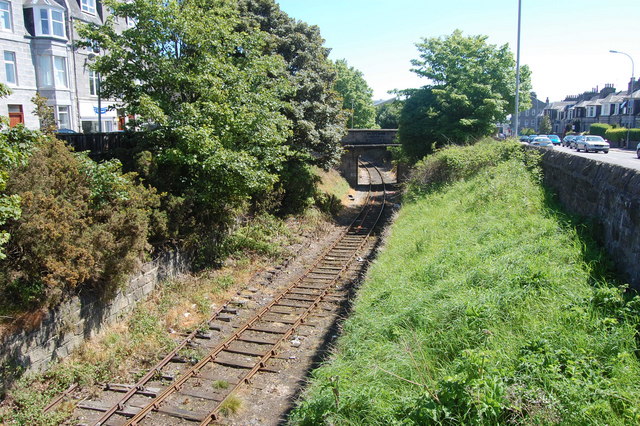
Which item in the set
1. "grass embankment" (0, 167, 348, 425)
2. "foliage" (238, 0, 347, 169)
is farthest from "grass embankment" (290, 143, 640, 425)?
"foliage" (238, 0, 347, 169)

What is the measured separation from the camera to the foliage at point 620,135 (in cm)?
4612

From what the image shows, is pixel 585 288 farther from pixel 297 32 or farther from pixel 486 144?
pixel 297 32

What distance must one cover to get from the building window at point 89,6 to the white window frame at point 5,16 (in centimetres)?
637

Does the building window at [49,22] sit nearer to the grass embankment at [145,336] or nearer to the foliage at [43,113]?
the foliage at [43,113]

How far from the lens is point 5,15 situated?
87.0 feet

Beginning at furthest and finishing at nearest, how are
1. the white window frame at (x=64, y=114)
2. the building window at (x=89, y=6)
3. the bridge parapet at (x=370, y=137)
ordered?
the bridge parapet at (x=370, y=137), the building window at (x=89, y=6), the white window frame at (x=64, y=114)

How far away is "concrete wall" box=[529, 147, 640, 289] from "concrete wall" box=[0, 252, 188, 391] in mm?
10297

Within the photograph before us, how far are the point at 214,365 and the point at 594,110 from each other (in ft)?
247

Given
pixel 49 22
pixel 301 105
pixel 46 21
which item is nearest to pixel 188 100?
pixel 301 105

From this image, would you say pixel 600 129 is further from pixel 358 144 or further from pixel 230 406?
pixel 230 406

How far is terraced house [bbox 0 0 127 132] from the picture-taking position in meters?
27.0

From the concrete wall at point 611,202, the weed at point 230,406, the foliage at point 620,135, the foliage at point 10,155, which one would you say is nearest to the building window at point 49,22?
the foliage at point 10,155

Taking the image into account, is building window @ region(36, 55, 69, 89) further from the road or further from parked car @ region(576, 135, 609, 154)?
parked car @ region(576, 135, 609, 154)

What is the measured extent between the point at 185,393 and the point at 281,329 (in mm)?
3283
